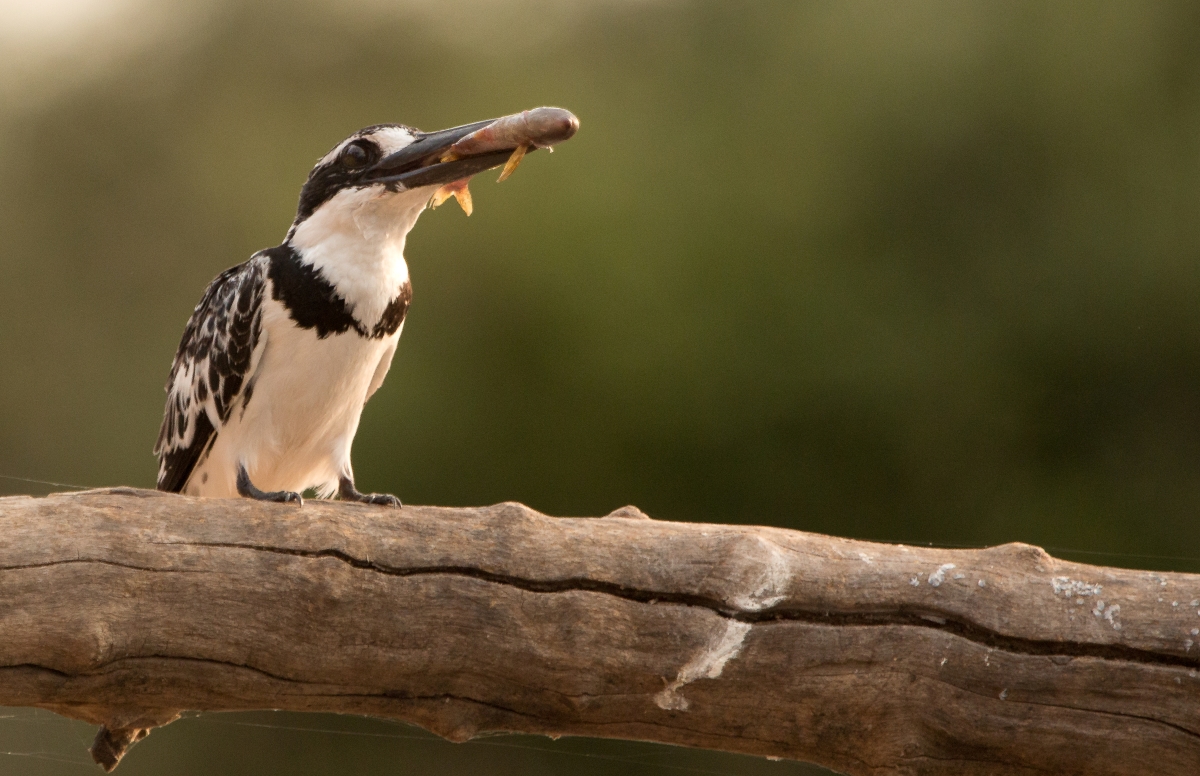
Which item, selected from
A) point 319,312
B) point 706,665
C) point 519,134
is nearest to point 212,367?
point 319,312

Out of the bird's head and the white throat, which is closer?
the bird's head

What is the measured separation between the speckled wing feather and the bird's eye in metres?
0.31

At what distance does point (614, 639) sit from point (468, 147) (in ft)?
3.78

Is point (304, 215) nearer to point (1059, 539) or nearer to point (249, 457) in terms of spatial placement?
point (249, 457)

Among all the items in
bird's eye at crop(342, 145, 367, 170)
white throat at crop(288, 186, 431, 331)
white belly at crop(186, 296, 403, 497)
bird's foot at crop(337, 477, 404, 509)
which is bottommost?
bird's foot at crop(337, 477, 404, 509)

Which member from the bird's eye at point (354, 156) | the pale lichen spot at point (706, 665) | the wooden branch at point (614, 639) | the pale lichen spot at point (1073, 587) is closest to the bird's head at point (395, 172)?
the bird's eye at point (354, 156)

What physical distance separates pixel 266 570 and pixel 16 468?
5373 millimetres

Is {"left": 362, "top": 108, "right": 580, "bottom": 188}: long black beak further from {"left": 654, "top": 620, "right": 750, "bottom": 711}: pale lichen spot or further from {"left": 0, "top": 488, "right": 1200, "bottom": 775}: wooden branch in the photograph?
{"left": 654, "top": 620, "right": 750, "bottom": 711}: pale lichen spot

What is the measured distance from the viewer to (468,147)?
269 cm

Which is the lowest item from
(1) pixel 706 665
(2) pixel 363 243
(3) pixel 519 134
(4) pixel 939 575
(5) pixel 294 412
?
(1) pixel 706 665

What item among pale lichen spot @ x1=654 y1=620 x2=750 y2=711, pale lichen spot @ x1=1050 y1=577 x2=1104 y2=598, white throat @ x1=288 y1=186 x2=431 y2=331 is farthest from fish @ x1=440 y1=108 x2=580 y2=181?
pale lichen spot @ x1=1050 y1=577 x2=1104 y2=598

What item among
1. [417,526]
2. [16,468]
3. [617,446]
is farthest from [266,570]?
[16,468]

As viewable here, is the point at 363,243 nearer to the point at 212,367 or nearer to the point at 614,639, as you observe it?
the point at 212,367

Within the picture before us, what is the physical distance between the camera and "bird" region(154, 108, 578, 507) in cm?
286
